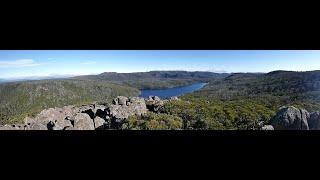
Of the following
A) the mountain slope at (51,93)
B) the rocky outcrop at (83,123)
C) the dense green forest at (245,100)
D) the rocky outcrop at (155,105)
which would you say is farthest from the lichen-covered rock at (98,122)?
the mountain slope at (51,93)

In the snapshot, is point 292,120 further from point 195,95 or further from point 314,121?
point 195,95

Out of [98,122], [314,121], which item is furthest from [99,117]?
[314,121]

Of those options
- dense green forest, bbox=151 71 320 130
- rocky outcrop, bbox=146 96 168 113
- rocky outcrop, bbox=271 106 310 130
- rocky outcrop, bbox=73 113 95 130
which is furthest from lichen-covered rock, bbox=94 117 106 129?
rocky outcrop, bbox=271 106 310 130
